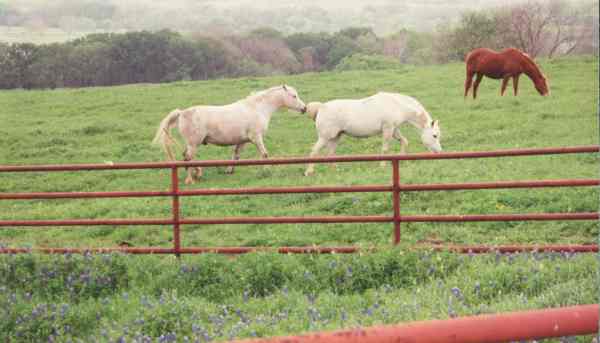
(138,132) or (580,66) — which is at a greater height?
(580,66)

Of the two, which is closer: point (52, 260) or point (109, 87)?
point (52, 260)

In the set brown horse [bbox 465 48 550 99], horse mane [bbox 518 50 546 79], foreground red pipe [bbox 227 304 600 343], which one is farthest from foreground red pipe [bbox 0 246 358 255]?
horse mane [bbox 518 50 546 79]

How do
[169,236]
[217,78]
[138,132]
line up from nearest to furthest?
1. [169,236]
2. [138,132]
3. [217,78]

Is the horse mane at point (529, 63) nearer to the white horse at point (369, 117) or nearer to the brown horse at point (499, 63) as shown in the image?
the brown horse at point (499, 63)

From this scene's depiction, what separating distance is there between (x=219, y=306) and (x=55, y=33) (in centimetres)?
2175

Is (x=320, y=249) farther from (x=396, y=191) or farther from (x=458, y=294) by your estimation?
(x=458, y=294)

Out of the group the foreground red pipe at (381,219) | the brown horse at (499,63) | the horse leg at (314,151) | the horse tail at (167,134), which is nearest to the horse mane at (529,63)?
the brown horse at (499,63)

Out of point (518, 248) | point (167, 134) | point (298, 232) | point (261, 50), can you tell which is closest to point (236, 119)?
point (167, 134)

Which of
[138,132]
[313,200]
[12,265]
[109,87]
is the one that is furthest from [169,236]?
[109,87]

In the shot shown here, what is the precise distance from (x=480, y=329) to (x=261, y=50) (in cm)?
2651

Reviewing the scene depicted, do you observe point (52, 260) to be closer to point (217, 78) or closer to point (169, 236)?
point (169, 236)

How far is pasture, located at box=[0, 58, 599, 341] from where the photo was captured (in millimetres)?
5449

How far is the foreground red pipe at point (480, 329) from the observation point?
4.22 feet

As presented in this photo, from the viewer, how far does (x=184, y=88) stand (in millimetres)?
25750
